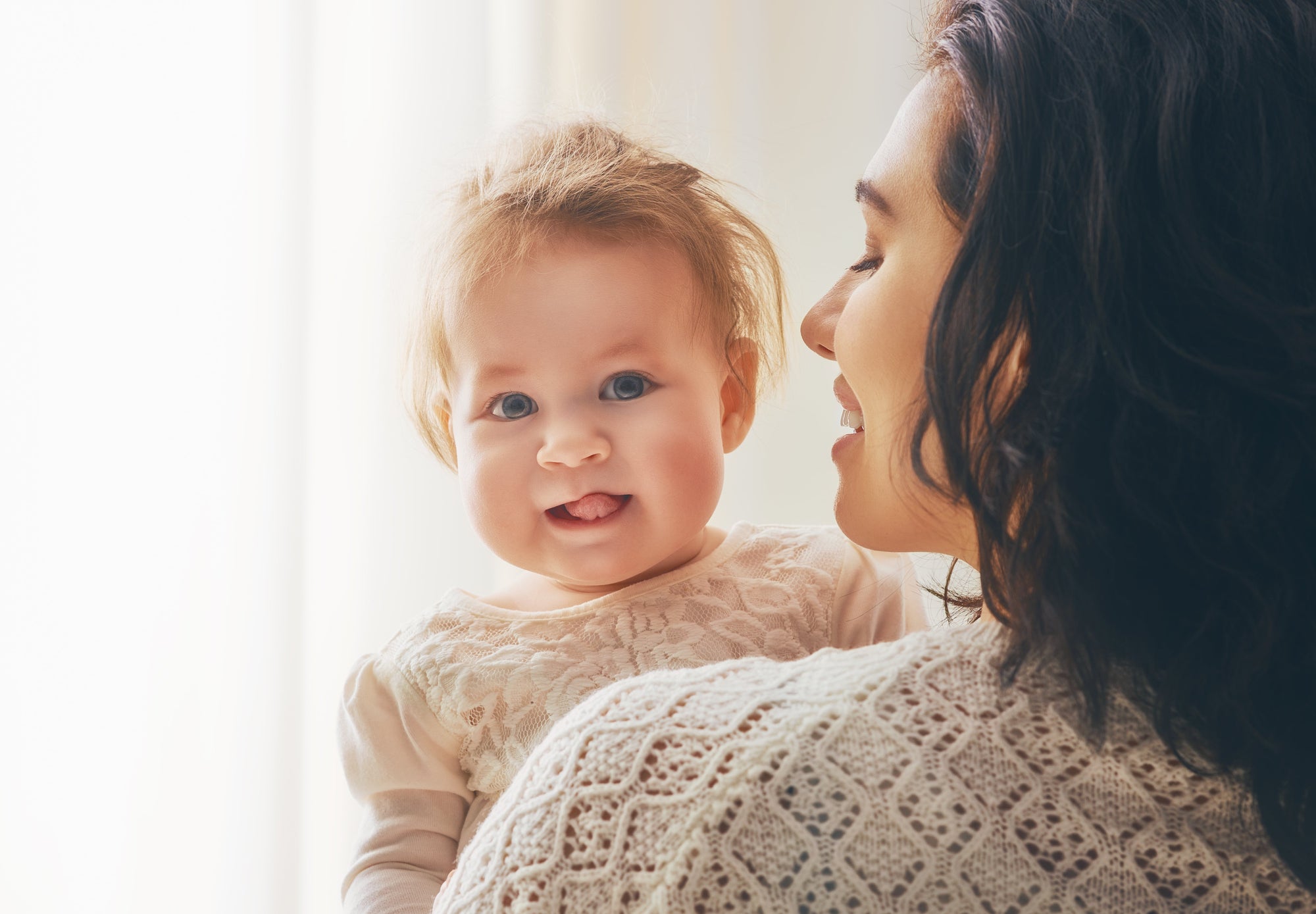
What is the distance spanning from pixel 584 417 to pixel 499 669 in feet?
0.95

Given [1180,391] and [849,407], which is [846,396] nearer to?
[849,407]

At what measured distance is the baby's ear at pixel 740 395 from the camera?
1372 millimetres

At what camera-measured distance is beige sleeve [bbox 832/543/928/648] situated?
4.16 ft

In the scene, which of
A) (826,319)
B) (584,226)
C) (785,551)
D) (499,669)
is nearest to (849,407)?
(826,319)

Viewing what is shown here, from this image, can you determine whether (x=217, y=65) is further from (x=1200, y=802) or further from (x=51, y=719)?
(x=1200, y=802)

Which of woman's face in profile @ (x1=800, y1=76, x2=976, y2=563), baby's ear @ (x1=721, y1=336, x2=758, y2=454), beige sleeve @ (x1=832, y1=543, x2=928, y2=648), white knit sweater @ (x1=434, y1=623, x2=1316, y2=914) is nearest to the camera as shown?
white knit sweater @ (x1=434, y1=623, x2=1316, y2=914)

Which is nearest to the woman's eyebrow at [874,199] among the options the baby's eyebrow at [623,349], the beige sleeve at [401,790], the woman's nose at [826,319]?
the woman's nose at [826,319]

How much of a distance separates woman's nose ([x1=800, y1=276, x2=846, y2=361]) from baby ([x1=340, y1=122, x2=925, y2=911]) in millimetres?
207

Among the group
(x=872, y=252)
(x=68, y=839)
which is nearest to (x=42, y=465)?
(x=68, y=839)

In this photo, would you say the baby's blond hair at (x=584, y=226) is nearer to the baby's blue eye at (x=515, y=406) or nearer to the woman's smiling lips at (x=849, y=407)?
the baby's blue eye at (x=515, y=406)

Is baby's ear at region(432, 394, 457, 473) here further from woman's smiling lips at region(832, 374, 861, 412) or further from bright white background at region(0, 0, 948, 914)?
woman's smiling lips at region(832, 374, 861, 412)

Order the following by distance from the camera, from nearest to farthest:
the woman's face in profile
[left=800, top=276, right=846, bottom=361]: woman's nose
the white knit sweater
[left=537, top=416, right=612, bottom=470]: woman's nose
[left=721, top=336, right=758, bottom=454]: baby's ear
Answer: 1. the white knit sweater
2. the woman's face in profile
3. [left=800, top=276, right=846, bottom=361]: woman's nose
4. [left=537, top=416, right=612, bottom=470]: woman's nose
5. [left=721, top=336, right=758, bottom=454]: baby's ear

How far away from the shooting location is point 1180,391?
62 centimetres

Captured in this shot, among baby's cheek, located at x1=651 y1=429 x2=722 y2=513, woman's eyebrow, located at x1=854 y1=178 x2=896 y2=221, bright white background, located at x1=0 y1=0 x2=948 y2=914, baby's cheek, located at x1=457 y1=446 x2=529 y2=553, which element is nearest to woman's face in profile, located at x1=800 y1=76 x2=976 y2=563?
woman's eyebrow, located at x1=854 y1=178 x2=896 y2=221
